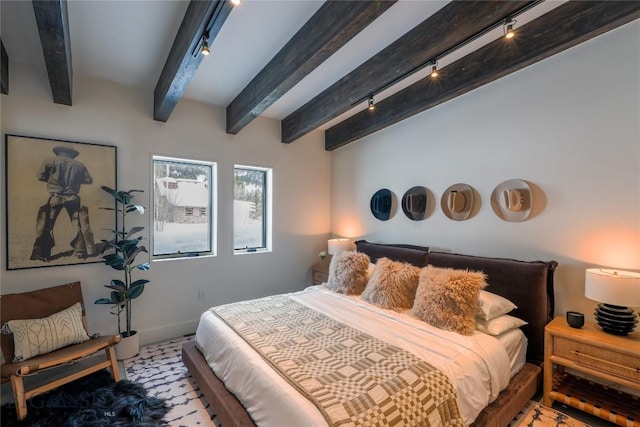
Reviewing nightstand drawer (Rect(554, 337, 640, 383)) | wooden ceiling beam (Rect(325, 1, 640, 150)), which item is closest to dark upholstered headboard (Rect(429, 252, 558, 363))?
nightstand drawer (Rect(554, 337, 640, 383))

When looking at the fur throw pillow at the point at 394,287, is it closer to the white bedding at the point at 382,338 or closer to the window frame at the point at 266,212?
the white bedding at the point at 382,338

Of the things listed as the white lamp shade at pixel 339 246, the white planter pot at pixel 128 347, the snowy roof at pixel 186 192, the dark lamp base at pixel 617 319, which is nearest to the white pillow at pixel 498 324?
the dark lamp base at pixel 617 319

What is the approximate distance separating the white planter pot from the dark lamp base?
4063 millimetres

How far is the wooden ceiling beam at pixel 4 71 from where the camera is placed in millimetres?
2354

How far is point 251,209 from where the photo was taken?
4.17m

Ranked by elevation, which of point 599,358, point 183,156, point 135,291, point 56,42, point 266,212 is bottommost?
point 599,358

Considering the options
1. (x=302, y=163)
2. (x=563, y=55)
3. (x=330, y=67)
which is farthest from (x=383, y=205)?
(x=563, y=55)

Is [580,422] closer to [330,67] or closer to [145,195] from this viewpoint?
[330,67]

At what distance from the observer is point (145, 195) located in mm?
3203

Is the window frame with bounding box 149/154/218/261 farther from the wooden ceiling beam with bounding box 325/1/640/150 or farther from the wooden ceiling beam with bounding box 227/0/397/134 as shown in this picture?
the wooden ceiling beam with bounding box 325/1/640/150

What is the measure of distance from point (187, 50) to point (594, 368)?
3703 millimetres

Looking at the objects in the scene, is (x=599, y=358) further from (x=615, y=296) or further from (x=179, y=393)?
(x=179, y=393)

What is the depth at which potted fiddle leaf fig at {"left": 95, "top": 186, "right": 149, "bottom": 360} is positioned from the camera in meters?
2.81

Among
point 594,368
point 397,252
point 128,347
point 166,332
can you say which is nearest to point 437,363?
point 594,368
